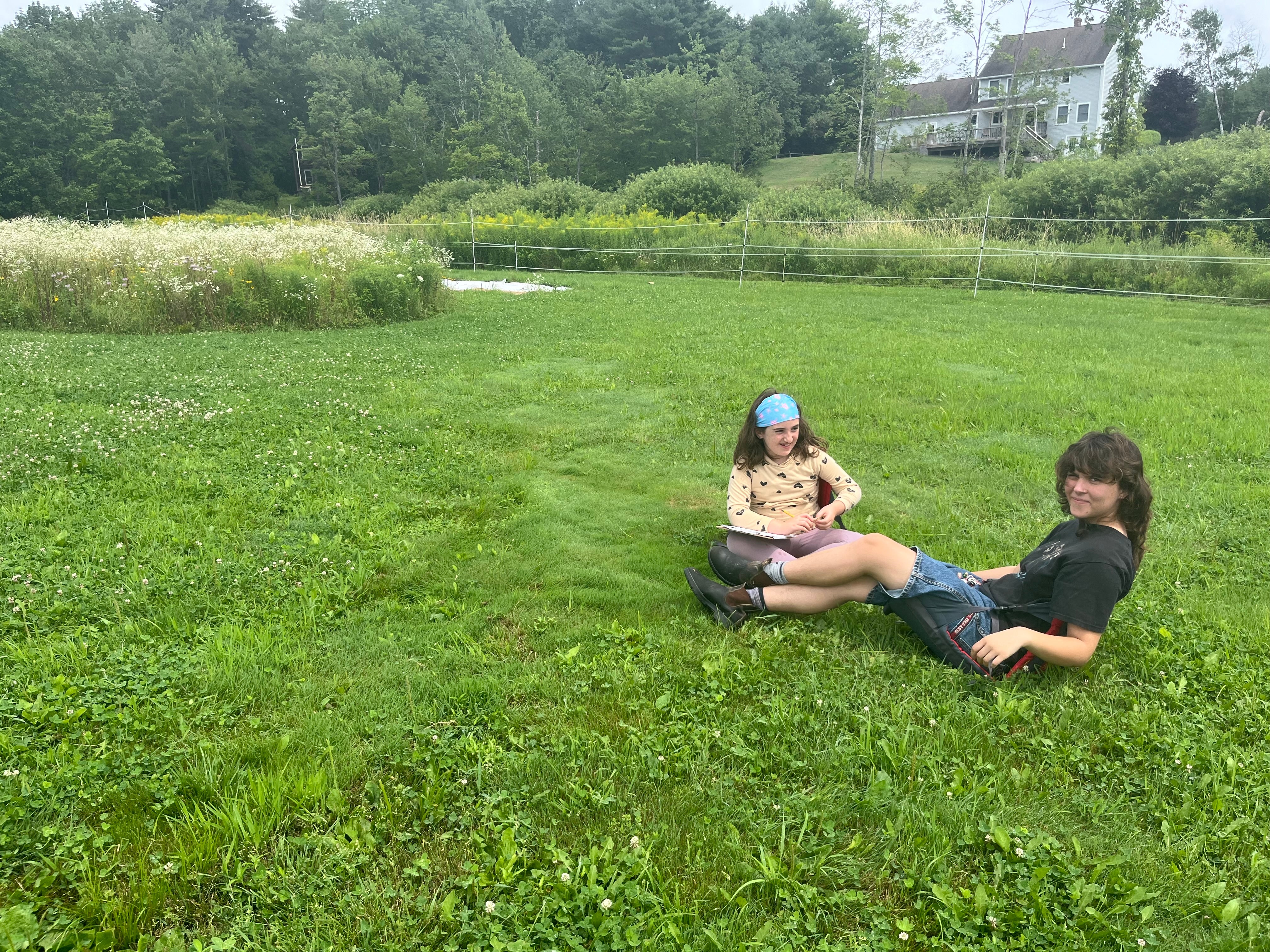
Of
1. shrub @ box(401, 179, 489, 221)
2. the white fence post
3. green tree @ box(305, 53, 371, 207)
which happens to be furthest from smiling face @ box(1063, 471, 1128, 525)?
green tree @ box(305, 53, 371, 207)

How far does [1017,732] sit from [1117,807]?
1.29 ft

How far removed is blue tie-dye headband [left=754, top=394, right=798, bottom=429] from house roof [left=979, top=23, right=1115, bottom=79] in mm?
42236

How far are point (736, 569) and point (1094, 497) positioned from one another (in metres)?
1.53

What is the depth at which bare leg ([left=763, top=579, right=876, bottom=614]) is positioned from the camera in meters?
3.39

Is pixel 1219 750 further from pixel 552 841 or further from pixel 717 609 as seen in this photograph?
pixel 552 841

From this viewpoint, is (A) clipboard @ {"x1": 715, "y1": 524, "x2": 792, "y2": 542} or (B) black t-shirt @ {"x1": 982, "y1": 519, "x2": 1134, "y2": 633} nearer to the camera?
(B) black t-shirt @ {"x1": 982, "y1": 519, "x2": 1134, "y2": 633}

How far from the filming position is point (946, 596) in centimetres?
314

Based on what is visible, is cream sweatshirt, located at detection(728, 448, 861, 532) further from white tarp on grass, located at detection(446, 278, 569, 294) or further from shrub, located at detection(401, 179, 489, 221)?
shrub, located at detection(401, 179, 489, 221)

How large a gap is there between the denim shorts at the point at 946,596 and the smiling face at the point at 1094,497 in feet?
1.66

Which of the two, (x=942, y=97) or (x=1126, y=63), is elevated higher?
(x=942, y=97)

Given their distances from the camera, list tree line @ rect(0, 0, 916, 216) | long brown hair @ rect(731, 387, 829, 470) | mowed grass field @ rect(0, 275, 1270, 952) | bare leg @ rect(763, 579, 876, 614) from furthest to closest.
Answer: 1. tree line @ rect(0, 0, 916, 216)
2. long brown hair @ rect(731, 387, 829, 470)
3. bare leg @ rect(763, 579, 876, 614)
4. mowed grass field @ rect(0, 275, 1270, 952)

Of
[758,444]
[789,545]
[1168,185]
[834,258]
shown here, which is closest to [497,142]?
[834,258]

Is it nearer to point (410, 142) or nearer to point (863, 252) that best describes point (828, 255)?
point (863, 252)

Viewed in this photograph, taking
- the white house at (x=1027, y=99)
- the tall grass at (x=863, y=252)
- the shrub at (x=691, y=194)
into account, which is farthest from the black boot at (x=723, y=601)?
the white house at (x=1027, y=99)
